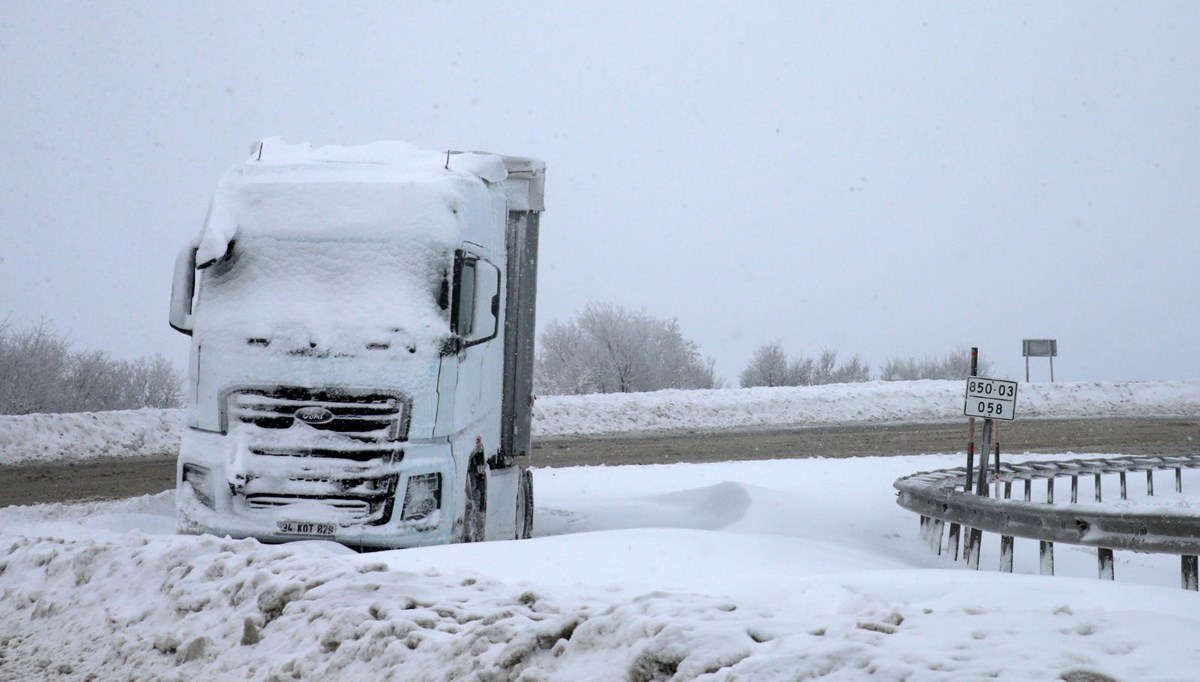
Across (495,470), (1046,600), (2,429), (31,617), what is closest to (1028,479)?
(495,470)

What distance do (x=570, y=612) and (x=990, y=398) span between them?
26.1 feet

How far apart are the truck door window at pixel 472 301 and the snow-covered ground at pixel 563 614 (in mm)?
1742

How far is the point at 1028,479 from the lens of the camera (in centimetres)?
1377

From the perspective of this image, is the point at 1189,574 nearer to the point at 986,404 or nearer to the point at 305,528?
the point at 986,404

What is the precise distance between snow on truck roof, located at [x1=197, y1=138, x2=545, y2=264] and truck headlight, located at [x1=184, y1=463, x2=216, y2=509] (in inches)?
65.6

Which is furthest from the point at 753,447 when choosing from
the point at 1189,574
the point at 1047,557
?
the point at 1189,574

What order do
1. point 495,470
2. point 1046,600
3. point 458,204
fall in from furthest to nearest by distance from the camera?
point 495,470 → point 458,204 → point 1046,600

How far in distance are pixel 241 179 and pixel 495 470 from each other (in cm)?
332

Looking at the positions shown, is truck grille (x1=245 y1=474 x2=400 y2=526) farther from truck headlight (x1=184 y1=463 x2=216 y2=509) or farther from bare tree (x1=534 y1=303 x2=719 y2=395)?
bare tree (x1=534 y1=303 x2=719 y2=395)

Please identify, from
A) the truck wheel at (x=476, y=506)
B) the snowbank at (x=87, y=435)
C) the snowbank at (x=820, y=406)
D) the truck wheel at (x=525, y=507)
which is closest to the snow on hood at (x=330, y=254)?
the truck wheel at (x=476, y=506)

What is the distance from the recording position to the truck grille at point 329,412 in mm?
7852

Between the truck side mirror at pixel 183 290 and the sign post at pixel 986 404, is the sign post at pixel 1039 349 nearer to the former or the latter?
the sign post at pixel 986 404

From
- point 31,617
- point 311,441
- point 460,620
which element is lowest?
point 31,617

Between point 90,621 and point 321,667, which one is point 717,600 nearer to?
point 321,667
